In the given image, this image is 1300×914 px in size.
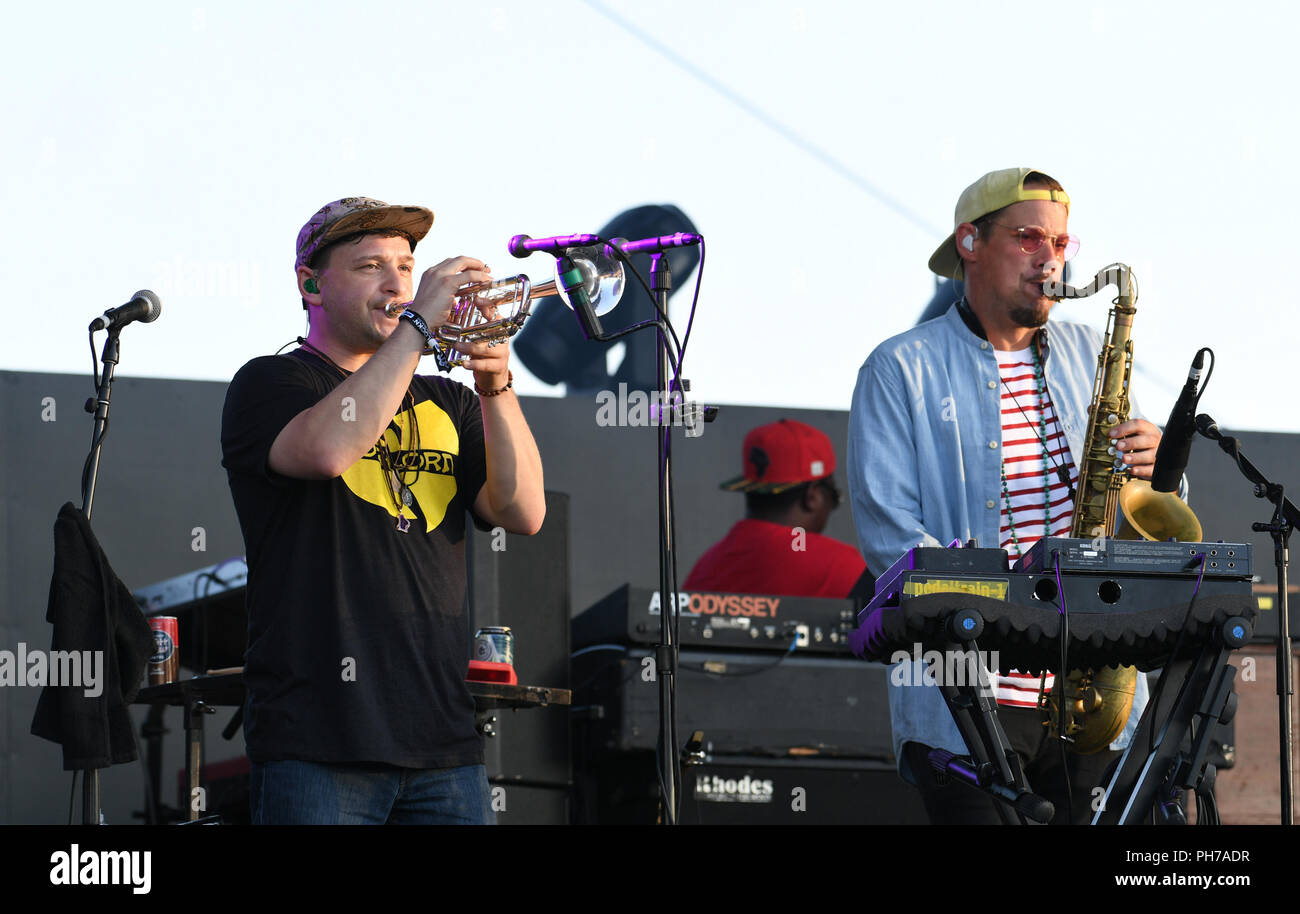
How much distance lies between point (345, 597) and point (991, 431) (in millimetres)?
1472

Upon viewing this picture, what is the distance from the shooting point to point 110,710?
11.2ft

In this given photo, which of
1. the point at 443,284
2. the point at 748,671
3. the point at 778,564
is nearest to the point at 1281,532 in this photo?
the point at 443,284

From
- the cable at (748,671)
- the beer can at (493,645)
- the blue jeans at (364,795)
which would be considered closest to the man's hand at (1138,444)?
the blue jeans at (364,795)

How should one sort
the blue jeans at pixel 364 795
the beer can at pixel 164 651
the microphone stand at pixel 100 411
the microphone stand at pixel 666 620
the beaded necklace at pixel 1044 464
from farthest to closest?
the beer can at pixel 164 651 → the microphone stand at pixel 100 411 → the beaded necklace at pixel 1044 464 → the microphone stand at pixel 666 620 → the blue jeans at pixel 364 795

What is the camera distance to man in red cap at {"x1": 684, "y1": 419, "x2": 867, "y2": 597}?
604cm

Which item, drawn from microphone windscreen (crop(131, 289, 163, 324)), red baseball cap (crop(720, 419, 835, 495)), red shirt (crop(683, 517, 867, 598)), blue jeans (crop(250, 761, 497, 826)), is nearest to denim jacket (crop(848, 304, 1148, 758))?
blue jeans (crop(250, 761, 497, 826))

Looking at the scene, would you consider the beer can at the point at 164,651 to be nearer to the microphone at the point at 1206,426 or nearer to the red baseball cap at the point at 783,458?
the red baseball cap at the point at 783,458

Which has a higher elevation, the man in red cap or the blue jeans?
the man in red cap

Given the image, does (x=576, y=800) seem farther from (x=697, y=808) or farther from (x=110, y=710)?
(x=110, y=710)

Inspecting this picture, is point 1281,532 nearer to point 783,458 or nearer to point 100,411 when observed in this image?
point 100,411

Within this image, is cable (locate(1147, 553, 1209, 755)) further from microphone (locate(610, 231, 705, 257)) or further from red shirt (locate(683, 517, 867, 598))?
red shirt (locate(683, 517, 867, 598))

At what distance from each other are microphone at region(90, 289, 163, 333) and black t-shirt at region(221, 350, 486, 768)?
3.92 ft

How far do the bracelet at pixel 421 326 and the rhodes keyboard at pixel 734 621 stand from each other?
2.78 m

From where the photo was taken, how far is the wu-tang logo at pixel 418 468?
2822 mm
